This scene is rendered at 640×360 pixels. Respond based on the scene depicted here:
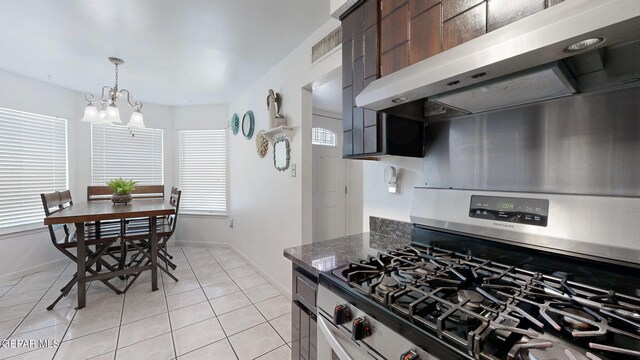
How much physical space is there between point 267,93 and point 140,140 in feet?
8.86

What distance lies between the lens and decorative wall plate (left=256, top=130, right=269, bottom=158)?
3029mm

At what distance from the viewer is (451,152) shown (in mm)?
1231

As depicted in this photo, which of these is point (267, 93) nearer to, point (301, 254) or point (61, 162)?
point (301, 254)

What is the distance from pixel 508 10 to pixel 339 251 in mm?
1116

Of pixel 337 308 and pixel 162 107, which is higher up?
pixel 162 107

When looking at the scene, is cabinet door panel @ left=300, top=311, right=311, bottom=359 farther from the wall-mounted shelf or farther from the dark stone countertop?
the wall-mounted shelf

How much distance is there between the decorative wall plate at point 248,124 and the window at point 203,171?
965 millimetres

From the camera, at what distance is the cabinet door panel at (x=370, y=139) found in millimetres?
1201

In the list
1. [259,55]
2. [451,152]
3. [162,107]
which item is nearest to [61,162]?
[162,107]

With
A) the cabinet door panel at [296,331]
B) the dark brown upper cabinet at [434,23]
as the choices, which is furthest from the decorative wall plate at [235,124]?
the cabinet door panel at [296,331]

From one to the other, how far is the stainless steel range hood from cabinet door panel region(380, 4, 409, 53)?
0.26 metres

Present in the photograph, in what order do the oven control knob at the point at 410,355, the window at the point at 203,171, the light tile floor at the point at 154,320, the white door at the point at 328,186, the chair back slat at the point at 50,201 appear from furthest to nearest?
1. the window at the point at 203,171
2. the white door at the point at 328,186
3. the chair back slat at the point at 50,201
4. the light tile floor at the point at 154,320
5. the oven control knob at the point at 410,355

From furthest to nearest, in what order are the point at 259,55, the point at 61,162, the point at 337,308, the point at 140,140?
the point at 140,140 < the point at 61,162 < the point at 259,55 < the point at 337,308

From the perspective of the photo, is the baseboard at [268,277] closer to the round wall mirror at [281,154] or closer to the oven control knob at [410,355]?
the round wall mirror at [281,154]
